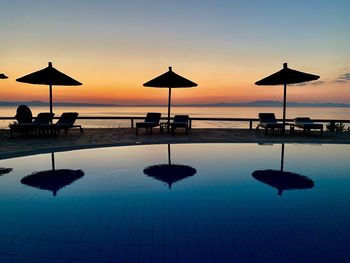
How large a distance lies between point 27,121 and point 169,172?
7891 millimetres

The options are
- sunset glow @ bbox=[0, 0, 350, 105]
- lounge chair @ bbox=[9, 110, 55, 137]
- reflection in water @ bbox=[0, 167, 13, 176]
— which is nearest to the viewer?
reflection in water @ bbox=[0, 167, 13, 176]

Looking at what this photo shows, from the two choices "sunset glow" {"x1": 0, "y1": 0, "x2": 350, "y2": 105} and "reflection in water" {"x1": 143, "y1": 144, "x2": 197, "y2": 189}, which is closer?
"reflection in water" {"x1": 143, "y1": 144, "x2": 197, "y2": 189}

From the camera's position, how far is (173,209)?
3.70 m

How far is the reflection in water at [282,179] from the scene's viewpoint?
16.3 ft

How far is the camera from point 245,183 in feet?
16.8

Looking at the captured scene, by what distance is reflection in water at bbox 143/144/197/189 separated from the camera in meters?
5.43

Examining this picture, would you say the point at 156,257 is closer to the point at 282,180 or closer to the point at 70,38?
the point at 282,180

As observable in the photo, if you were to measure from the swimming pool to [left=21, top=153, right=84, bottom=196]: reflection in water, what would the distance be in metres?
0.02

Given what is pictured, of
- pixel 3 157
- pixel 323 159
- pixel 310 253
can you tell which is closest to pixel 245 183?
pixel 310 253

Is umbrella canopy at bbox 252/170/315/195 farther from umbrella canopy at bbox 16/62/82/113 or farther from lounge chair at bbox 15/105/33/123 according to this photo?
lounge chair at bbox 15/105/33/123

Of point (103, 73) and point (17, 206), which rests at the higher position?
point (103, 73)

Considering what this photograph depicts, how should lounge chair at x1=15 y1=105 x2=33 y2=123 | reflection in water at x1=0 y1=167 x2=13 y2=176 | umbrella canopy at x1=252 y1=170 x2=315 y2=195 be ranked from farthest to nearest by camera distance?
1. lounge chair at x1=15 y1=105 x2=33 y2=123
2. reflection in water at x1=0 y1=167 x2=13 y2=176
3. umbrella canopy at x1=252 y1=170 x2=315 y2=195

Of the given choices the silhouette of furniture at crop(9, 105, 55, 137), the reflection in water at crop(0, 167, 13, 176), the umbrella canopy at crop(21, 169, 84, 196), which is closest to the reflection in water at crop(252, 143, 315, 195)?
the umbrella canopy at crop(21, 169, 84, 196)

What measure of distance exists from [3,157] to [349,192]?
25.2 feet
